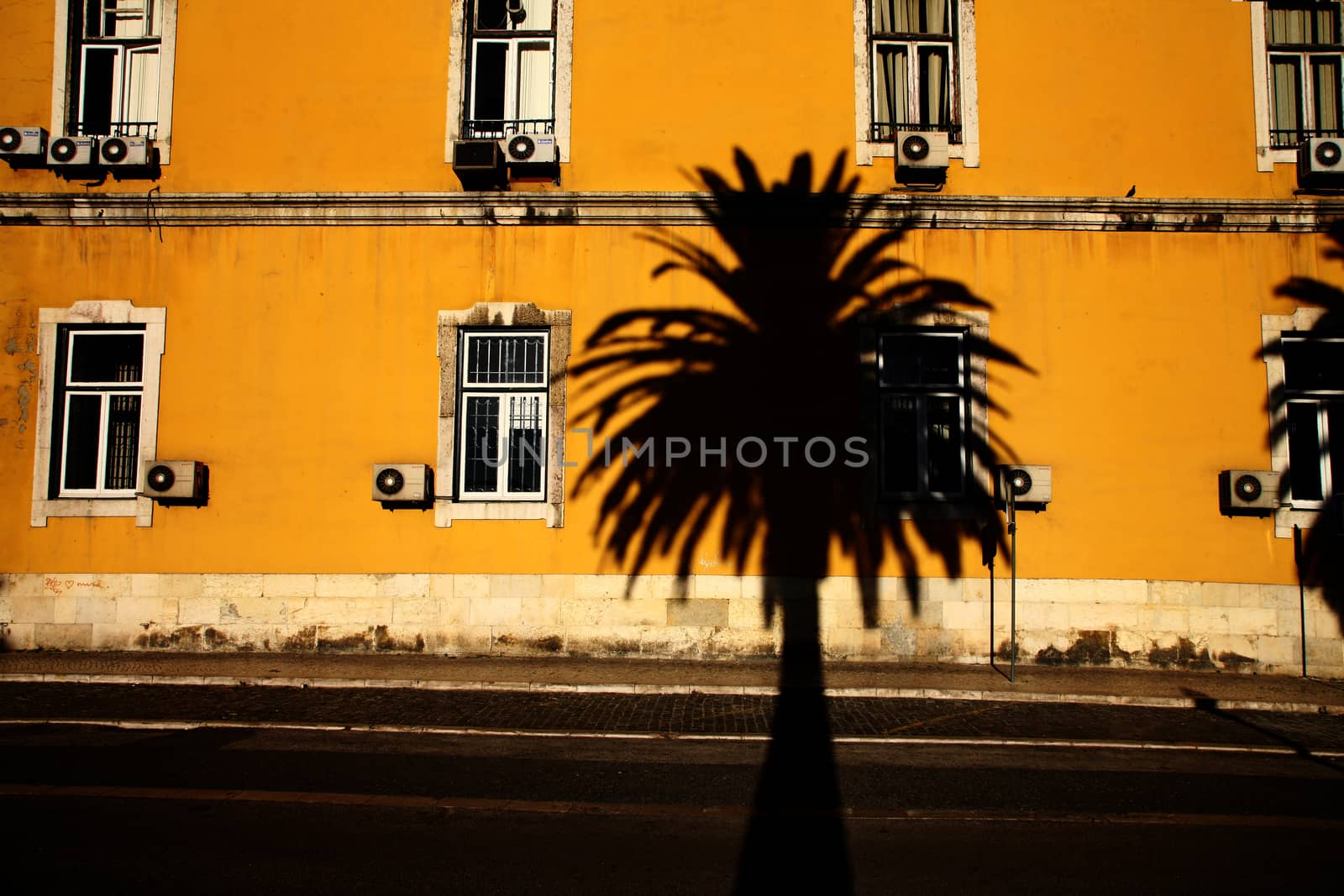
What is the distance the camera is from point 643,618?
33.0 feet

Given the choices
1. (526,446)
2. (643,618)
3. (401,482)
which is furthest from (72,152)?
(643,618)

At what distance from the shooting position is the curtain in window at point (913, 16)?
11.1 m

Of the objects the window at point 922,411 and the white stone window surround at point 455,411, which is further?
the window at point 922,411

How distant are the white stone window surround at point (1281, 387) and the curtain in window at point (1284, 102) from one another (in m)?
2.46

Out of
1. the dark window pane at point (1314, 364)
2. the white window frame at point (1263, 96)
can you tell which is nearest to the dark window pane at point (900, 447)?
the dark window pane at point (1314, 364)

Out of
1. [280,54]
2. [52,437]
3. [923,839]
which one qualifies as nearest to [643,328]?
[280,54]

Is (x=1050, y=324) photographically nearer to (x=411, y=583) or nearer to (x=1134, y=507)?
(x=1134, y=507)

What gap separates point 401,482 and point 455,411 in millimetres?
1147

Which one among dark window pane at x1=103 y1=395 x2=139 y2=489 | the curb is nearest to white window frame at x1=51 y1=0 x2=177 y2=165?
dark window pane at x1=103 y1=395 x2=139 y2=489

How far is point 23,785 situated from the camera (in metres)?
5.27

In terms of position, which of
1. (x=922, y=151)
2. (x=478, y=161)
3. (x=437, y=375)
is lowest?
(x=437, y=375)

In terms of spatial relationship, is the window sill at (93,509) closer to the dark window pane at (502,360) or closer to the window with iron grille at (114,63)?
the dark window pane at (502,360)

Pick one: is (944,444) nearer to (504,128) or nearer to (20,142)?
(504,128)

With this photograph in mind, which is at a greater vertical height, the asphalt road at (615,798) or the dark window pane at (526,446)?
the dark window pane at (526,446)
